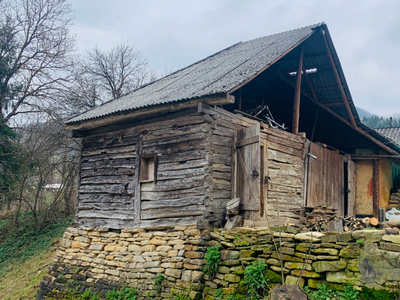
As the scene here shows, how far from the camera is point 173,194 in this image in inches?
318

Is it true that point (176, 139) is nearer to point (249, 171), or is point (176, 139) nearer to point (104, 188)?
point (249, 171)

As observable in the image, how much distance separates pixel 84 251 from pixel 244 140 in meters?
5.08

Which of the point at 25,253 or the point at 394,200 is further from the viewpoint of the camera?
the point at 394,200

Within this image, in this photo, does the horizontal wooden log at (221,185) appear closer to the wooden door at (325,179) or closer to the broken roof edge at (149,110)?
the broken roof edge at (149,110)

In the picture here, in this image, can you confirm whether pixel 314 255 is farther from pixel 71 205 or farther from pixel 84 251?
pixel 71 205

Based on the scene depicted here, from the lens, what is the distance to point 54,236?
14.0m

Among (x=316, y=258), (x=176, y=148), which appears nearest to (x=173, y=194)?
(x=176, y=148)

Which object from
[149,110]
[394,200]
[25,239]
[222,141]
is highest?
[149,110]

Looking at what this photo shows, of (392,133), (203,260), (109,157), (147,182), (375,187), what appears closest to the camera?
(203,260)

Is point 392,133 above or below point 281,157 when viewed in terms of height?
above

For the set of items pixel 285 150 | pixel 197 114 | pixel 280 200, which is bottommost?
pixel 280 200

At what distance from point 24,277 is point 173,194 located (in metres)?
6.46

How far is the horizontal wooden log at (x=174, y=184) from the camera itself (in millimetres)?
7699

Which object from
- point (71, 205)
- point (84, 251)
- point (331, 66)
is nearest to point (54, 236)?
point (71, 205)
